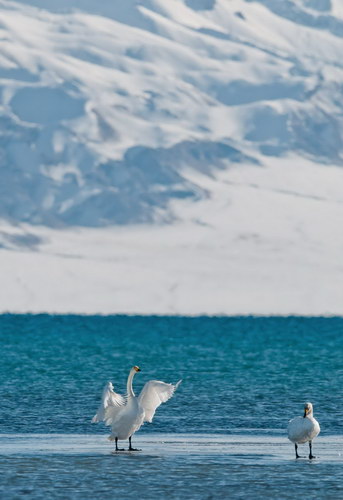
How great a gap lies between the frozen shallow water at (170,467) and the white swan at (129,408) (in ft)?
1.81

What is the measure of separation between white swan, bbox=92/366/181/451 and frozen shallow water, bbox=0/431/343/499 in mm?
553

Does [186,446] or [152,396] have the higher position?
[152,396]

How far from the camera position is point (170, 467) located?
85.6 feet

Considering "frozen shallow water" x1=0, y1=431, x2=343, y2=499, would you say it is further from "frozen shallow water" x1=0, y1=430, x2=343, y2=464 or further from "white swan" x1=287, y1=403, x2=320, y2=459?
"white swan" x1=287, y1=403, x2=320, y2=459

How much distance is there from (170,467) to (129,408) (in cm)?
329

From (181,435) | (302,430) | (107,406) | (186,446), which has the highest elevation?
(302,430)

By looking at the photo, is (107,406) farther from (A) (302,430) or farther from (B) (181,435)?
(A) (302,430)

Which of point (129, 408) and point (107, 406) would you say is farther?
point (107, 406)

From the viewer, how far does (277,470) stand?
84.0 feet

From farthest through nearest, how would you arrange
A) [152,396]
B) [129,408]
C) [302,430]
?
[152,396] < [129,408] < [302,430]

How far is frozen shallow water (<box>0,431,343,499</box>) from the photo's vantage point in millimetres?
23266

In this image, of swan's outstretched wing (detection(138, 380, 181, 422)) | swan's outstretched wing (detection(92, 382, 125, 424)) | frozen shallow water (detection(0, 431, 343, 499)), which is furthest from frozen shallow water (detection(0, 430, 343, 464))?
swan's outstretched wing (detection(138, 380, 181, 422))

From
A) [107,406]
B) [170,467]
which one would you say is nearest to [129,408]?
[107,406]

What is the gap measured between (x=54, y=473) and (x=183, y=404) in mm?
15173
